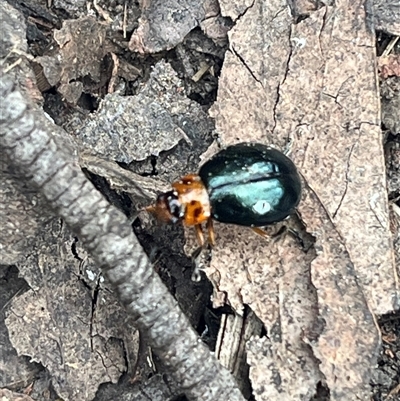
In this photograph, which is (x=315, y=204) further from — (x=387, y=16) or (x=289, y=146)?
(x=387, y=16)

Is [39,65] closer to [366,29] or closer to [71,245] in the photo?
[71,245]

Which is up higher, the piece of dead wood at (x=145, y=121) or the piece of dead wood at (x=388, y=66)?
the piece of dead wood at (x=145, y=121)

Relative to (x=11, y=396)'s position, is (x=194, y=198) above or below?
above

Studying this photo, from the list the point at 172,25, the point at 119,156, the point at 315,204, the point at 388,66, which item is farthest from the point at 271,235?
the point at 172,25

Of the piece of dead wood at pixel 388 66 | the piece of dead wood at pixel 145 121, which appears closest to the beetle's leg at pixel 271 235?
the piece of dead wood at pixel 145 121

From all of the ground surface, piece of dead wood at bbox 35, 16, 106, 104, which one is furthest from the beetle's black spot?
piece of dead wood at bbox 35, 16, 106, 104

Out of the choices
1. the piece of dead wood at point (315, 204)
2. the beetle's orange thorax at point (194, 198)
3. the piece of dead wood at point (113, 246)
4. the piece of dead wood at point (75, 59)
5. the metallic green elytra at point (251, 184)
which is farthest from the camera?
the piece of dead wood at point (75, 59)

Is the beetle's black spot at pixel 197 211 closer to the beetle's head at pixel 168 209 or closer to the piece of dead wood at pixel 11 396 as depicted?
the beetle's head at pixel 168 209

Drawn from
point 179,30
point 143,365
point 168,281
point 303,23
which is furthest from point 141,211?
point 303,23

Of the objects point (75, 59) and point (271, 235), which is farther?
point (75, 59)
